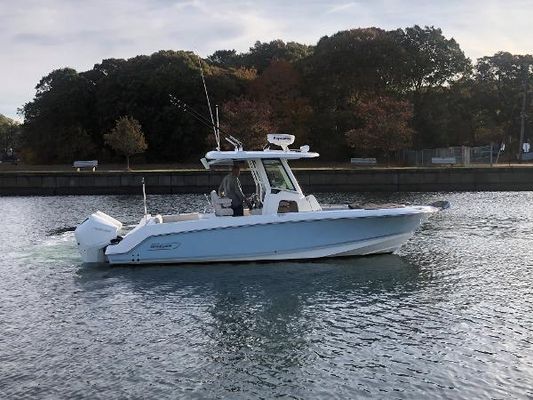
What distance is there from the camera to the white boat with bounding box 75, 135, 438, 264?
48.9 ft

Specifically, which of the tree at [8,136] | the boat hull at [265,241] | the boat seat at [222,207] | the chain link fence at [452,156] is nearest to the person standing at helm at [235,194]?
the boat seat at [222,207]

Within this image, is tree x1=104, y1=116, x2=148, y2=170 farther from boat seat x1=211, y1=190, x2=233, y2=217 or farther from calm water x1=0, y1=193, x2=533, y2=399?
boat seat x1=211, y1=190, x2=233, y2=217

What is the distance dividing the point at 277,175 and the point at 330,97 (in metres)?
47.9

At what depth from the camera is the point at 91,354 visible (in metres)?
9.30

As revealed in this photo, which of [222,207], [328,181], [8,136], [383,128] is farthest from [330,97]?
[8,136]

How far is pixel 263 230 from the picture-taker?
14961 mm

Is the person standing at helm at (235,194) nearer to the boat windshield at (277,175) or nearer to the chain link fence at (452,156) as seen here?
the boat windshield at (277,175)

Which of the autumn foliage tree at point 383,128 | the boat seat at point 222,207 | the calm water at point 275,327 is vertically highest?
the autumn foliage tree at point 383,128

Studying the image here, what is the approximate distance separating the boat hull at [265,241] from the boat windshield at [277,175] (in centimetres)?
107

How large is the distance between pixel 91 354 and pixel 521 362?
249 inches

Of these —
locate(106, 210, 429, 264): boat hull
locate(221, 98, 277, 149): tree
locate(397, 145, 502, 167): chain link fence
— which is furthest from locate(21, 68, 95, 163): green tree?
locate(106, 210, 429, 264): boat hull

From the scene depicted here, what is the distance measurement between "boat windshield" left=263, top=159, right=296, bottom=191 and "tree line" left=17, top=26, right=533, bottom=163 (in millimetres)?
40784

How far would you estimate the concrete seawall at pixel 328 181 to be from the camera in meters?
42.9

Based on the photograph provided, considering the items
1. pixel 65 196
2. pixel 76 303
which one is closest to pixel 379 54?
pixel 65 196
